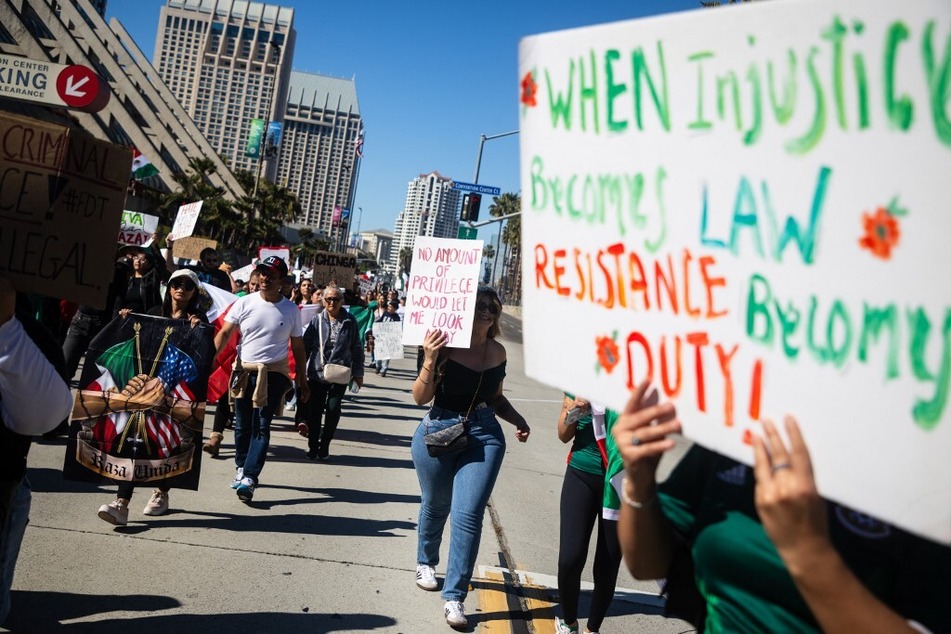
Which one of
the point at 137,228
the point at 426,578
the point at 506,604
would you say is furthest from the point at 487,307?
the point at 137,228

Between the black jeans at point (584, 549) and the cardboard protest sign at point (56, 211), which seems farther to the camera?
the black jeans at point (584, 549)

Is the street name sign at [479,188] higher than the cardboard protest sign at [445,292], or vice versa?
the street name sign at [479,188]

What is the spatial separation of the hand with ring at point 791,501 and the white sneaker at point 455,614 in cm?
335

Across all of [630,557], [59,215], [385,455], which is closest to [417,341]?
[59,215]

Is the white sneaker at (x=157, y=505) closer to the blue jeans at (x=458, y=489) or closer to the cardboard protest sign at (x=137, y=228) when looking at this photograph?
the blue jeans at (x=458, y=489)

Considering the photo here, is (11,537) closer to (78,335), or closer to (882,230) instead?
(882,230)

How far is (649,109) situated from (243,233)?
54444mm

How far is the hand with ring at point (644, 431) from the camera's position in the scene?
1762mm

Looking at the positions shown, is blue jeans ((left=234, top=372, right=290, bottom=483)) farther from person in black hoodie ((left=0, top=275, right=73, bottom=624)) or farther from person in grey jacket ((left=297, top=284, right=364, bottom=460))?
person in black hoodie ((left=0, top=275, right=73, bottom=624))

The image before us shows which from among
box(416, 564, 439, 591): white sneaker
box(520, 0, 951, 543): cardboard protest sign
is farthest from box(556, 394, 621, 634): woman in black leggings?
box(520, 0, 951, 543): cardboard protest sign

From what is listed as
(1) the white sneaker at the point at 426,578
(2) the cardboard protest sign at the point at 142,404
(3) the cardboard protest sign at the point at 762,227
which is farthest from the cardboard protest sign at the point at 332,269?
(3) the cardboard protest sign at the point at 762,227

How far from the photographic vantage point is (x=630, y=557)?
1.96m

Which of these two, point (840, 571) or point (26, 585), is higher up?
point (840, 571)

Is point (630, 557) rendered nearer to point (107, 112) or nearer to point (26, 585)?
point (26, 585)
